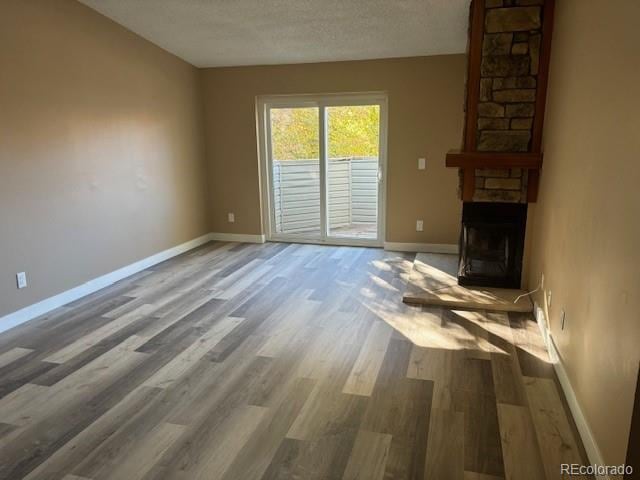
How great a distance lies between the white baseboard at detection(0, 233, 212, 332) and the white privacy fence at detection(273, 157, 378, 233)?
1.38 meters

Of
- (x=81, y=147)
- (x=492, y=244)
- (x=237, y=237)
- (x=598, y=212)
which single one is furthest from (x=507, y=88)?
(x=237, y=237)

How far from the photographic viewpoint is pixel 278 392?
2596 millimetres

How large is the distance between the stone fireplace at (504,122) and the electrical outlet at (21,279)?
3583mm

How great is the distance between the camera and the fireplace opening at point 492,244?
3953 mm

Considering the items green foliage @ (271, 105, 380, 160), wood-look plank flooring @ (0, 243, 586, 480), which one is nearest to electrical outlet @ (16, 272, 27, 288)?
wood-look plank flooring @ (0, 243, 586, 480)

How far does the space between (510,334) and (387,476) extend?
1.78 metres

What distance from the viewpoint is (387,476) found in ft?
6.36

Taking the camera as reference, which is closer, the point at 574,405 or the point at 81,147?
the point at 574,405

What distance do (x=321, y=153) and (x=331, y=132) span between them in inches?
11.5

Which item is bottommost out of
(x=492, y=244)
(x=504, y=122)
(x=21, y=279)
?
(x=21, y=279)

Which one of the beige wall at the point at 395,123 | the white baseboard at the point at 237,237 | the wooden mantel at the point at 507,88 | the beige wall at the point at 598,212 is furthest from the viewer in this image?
the white baseboard at the point at 237,237

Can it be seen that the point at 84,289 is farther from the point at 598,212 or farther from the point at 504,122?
the point at 598,212

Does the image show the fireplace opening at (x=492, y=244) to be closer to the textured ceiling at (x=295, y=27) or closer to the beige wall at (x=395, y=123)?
the beige wall at (x=395, y=123)

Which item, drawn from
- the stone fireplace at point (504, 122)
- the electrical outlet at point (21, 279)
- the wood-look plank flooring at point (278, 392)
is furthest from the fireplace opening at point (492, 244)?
the electrical outlet at point (21, 279)
